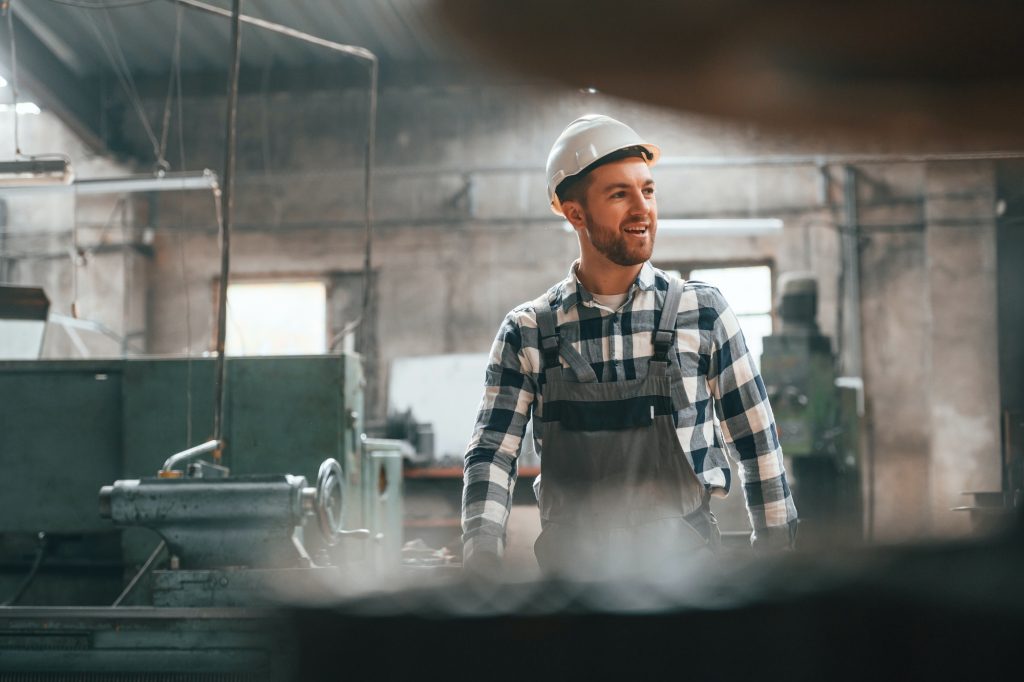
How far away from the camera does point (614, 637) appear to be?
16.5 inches

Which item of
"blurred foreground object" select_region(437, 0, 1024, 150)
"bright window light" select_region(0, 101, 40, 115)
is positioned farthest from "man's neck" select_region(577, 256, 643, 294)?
"bright window light" select_region(0, 101, 40, 115)

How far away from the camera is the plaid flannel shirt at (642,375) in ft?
5.72

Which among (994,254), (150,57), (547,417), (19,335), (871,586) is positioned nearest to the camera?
(871,586)

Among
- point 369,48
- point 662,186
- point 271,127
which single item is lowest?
point 662,186

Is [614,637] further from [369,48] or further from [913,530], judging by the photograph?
[369,48]

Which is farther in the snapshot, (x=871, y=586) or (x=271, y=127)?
(x=271, y=127)

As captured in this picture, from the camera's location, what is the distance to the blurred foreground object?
46 centimetres

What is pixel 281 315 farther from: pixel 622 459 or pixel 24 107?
pixel 622 459

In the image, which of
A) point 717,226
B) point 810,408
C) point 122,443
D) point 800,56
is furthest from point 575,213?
point 717,226

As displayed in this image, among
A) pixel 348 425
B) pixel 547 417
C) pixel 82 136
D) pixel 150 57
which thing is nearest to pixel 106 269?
pixel 82 136

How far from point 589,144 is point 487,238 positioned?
25.0 ft

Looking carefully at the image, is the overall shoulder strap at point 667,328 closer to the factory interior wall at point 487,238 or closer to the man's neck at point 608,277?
the man's neck at point 608,277

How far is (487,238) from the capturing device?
9344 millimetres

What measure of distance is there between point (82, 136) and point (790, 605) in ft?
33.2
